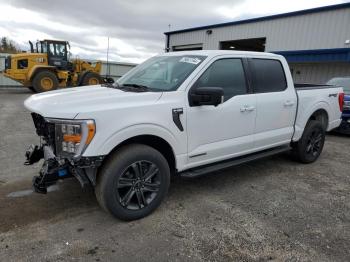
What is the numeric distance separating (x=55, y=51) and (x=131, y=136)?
16.5 m

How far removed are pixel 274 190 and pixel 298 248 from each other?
1.46 meters

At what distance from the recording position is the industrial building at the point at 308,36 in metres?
13.6

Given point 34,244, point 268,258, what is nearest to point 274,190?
point 268,258

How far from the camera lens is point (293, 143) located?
5516mm

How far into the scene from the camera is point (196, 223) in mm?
3406

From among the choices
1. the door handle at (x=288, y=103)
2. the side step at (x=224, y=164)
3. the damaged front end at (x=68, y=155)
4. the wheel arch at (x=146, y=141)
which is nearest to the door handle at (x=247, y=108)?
the side step at (x=224, y=164)

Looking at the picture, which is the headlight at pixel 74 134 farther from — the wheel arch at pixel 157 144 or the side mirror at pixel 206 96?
the side mirror at pixel 206 96

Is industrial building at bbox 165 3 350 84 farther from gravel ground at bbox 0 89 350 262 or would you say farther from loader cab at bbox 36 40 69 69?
gravel ground at bbox 0 89 350 262

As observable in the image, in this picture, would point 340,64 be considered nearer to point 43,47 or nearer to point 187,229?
point 187,229

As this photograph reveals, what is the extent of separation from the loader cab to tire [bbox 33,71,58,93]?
3.48 feet

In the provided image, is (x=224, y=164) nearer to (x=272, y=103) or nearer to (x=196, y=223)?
(x=196, y=223)

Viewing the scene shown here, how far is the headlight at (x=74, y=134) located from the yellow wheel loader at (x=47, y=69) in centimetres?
1494

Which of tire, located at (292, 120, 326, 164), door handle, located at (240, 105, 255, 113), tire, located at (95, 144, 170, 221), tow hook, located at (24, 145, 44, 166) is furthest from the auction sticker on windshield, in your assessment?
tire, located at (292, 120, 326, 164)

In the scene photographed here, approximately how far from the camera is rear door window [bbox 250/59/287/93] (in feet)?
14.6
